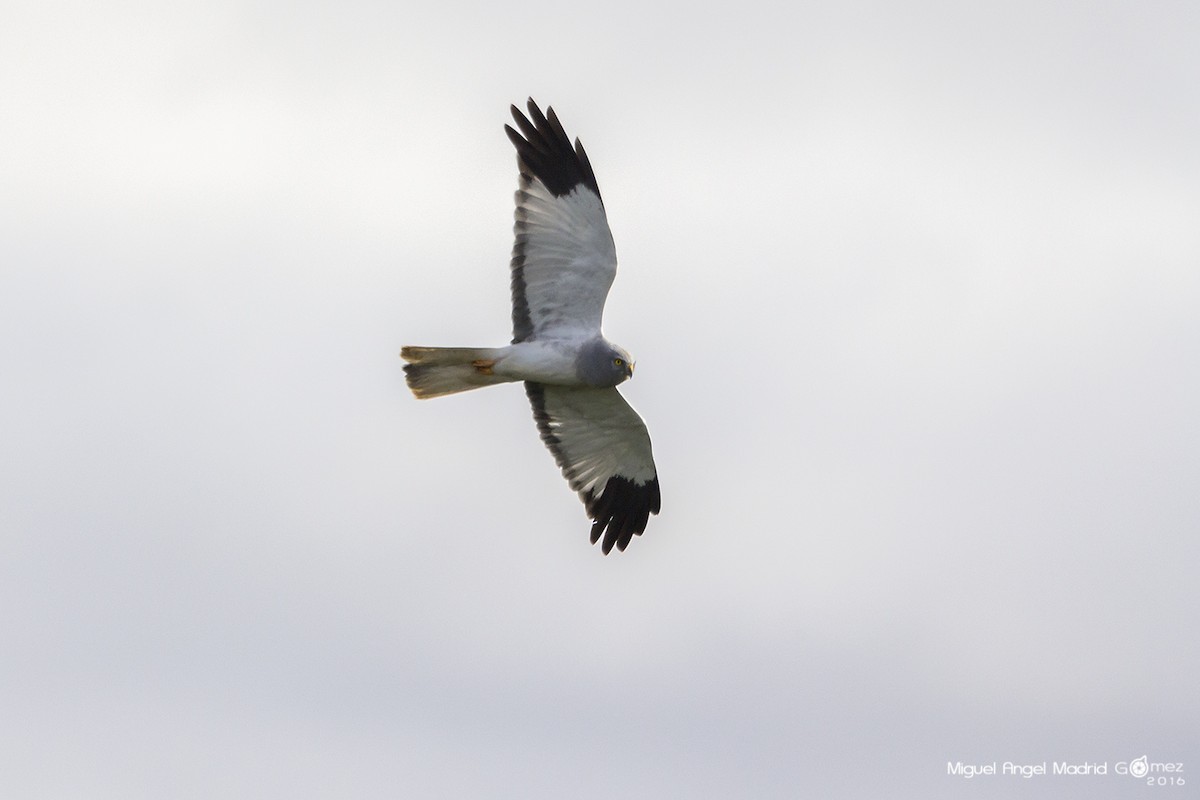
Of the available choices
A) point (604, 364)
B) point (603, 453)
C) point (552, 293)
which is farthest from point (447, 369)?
point (603, 453)

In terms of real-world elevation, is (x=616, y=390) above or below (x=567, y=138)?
below

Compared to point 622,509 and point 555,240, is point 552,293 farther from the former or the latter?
point 622,509

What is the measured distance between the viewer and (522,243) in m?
19.4

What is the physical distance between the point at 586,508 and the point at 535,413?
1.20 m

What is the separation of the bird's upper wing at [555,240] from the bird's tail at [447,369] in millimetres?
426

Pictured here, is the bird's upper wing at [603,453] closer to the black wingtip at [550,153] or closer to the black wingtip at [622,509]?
the black wingtip at [622,509]

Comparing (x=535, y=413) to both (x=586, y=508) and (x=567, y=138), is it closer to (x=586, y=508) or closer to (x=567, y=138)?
(x=586, y=508)

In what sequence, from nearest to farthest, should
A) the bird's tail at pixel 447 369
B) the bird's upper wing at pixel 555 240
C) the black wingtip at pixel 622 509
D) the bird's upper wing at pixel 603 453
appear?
the bird's upper wing at pixel 555 240 → the bird's tail at pixel 447 369 → the bird's upper wing at pixel 603 453 → the black wingtip at pixel 622 509

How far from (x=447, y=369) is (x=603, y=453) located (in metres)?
2.19

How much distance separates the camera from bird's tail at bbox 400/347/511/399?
19.5 m

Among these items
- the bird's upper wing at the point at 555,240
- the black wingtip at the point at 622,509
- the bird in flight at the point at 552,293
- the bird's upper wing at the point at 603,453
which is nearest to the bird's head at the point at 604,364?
the bird in flight at the point at 552,293

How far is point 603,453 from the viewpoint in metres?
20.9

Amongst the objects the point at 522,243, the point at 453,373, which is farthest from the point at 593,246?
the point at 453,373

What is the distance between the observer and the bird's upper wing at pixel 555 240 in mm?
19109
